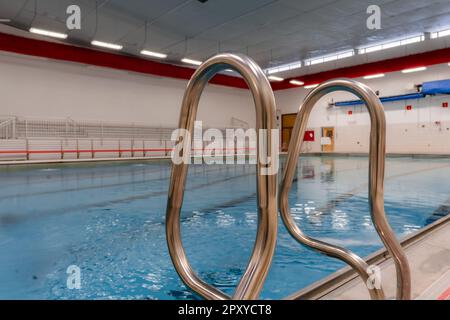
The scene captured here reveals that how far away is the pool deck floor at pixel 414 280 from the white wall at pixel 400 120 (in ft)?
36.5

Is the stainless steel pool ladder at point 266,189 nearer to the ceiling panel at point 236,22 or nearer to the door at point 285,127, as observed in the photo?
the ceiling panel at point 236,22

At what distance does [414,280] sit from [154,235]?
2015mm

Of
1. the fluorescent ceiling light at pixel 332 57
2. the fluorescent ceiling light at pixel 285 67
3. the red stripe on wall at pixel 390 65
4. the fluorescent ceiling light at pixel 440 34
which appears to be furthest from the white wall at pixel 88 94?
the fluorescent ceiling light at pixel 440 34

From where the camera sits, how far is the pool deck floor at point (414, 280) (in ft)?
4.64

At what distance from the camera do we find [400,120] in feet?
47.6

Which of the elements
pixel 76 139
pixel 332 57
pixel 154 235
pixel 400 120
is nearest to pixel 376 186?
pixel 154 235

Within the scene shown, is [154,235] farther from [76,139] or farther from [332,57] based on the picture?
[332,57]

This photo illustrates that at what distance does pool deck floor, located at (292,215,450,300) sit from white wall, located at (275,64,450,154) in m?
11.1

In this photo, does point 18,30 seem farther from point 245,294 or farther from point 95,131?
point 245,294

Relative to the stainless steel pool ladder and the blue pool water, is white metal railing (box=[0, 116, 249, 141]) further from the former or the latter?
the stainless steel pool ladder

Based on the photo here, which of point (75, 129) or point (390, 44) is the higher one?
point (390, 44)

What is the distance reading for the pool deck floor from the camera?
141cm

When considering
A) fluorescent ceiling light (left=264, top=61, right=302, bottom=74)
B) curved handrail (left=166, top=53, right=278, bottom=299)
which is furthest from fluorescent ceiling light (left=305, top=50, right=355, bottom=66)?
curved handrail (left=166, top=53, right=278, bottom=299)
